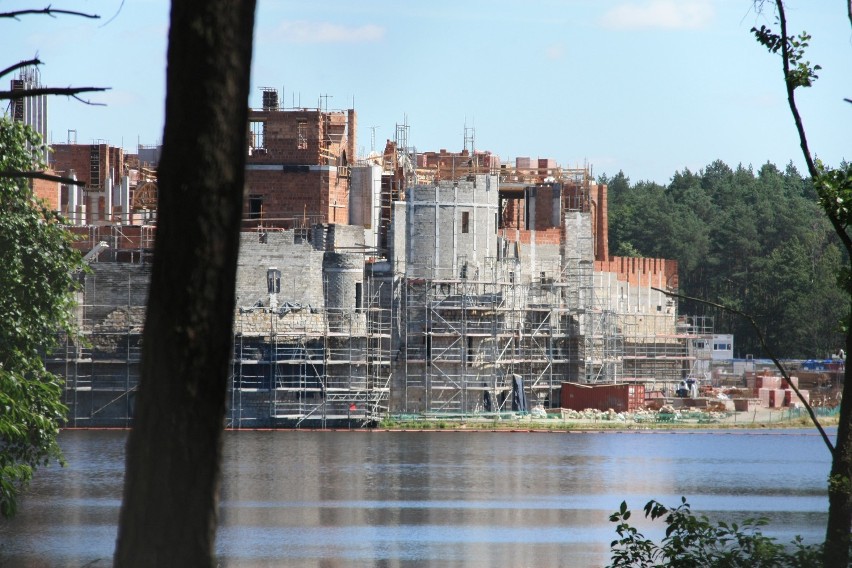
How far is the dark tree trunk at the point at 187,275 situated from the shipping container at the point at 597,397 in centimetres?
6434

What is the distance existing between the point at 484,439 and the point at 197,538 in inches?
2227

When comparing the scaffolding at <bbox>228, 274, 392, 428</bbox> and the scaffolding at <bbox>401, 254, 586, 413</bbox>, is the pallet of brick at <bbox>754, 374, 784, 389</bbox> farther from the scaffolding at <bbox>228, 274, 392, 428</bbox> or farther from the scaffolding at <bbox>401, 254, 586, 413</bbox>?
the scaffolding at <bbox>228, 274, 392, 428</bbox>

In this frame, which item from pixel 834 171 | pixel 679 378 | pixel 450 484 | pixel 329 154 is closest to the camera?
pixel 834 171

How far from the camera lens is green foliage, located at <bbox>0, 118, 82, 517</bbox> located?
72.5 feet

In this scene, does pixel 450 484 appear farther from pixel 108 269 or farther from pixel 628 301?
pixel 628 301

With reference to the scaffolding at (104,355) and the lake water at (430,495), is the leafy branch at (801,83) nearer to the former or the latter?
the lake water at (430,495)

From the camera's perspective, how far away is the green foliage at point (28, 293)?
22094 millimetres

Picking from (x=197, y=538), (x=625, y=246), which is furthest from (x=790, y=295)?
(x=197, y=538)

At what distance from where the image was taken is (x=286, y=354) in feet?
195

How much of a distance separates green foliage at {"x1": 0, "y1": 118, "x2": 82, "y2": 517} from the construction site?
3378cm

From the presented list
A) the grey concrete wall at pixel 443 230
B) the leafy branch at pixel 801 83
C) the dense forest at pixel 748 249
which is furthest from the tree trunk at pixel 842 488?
the dense forest at pixel 748 249

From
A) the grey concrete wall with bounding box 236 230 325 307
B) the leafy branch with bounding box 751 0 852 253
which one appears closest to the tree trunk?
the leafy branch with bounding box 751 0 852 253

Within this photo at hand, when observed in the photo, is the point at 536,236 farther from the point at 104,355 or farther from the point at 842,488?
the point at 842,488

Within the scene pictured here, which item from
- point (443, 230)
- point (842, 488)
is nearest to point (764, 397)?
point (443, 230)
